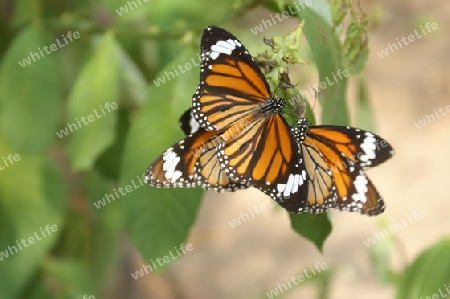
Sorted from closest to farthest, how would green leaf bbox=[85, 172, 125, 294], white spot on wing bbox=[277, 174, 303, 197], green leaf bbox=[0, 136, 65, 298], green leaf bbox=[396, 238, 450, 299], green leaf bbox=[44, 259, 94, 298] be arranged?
white spot on wing bbox=[277, 174, 303, 197] < green leaf bbox=[396, 238, 450, 299] < green leaf bbox=[0, 136, 65, 298] < green leaf bbox=[44, 259, 94, 298] < green leaf bbox=[85, 172, 125, 294]

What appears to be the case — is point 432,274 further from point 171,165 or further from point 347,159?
point 171,165

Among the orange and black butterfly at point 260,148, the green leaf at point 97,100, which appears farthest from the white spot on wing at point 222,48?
the green leaf at point 97,100

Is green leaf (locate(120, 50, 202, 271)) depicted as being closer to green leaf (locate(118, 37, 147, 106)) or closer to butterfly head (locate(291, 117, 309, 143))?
butterfly head (locate(291, 117, 309, 143))

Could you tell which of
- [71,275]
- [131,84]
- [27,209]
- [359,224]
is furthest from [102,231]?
[359,224]

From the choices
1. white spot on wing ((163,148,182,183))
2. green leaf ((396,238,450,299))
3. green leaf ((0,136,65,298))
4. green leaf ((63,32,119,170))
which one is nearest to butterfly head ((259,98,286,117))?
white spot on wing ((163,148,182,183))

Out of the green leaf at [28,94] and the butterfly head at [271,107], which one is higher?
the green leaf at [28,94]

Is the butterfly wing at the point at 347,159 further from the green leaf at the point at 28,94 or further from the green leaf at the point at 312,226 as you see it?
the green leaf at the point at 28,94
